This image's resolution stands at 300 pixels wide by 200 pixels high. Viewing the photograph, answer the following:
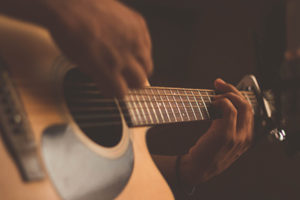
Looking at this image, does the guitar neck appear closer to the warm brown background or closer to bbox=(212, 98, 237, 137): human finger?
bbox=(212, 98, 237, 137): human finger

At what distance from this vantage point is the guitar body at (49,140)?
31 centimetres

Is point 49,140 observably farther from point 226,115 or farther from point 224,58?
point 224,58

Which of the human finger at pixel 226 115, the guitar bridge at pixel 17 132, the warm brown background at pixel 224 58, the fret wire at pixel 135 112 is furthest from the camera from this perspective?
the warm brown background at pixel 224 58

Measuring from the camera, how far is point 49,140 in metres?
0.33

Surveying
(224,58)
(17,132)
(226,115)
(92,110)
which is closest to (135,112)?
(92,110)

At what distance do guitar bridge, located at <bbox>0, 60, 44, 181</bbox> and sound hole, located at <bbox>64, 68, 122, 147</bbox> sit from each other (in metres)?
0.08

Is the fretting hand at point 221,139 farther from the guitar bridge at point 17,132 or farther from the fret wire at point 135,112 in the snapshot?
the guitar bridge at point 17,132

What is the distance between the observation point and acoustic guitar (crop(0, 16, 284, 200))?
0.97 ft

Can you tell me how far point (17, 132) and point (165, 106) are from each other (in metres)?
0.32

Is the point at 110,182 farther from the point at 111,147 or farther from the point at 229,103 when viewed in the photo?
the point at 229,103

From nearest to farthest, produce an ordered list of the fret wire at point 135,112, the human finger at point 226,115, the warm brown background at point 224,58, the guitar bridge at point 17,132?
1. the guitar bridge at point 17,132
2. the fret wire at point 135,112
3. the human finger at point 226,115
4. the warm brown background at point 224,58

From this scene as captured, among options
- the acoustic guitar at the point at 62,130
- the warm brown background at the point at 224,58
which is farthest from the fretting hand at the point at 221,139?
the acoustic guitar at the point at 62,130

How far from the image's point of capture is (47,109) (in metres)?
0.34

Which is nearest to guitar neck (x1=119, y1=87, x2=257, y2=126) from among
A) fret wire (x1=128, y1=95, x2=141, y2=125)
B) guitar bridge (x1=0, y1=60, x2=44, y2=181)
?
fret wire (x1=128, y1=95, x2=141, y2=125)
